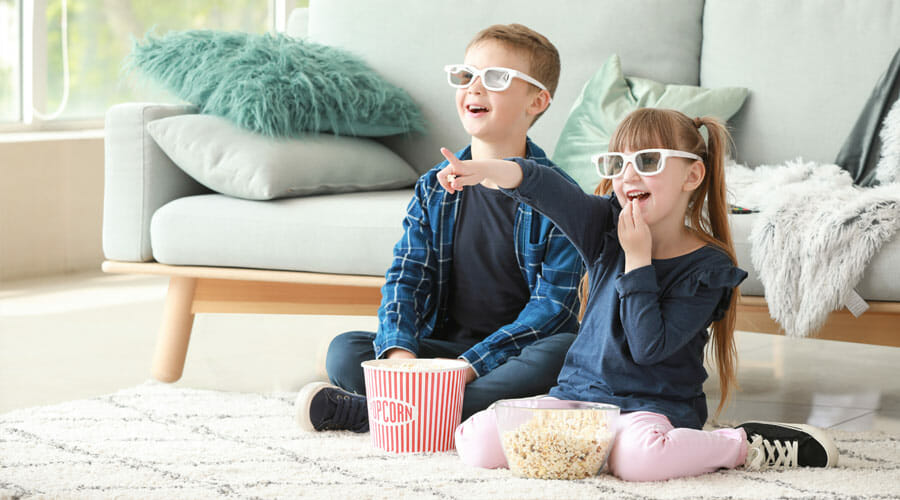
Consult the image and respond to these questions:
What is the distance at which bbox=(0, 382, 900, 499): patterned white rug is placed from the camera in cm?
129

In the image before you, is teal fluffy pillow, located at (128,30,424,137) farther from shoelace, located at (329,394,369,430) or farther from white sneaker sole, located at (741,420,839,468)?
white sneaker sole, located at (741,420,839,468)

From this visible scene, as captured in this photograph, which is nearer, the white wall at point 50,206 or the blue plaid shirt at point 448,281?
the blue plaid shirt at point 448,281

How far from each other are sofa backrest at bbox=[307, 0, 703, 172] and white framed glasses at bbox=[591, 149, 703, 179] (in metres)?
0.89

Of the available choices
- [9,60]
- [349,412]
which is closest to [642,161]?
[349,412]

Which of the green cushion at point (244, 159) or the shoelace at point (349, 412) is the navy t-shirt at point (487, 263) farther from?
the green cushion at point (244, 159)

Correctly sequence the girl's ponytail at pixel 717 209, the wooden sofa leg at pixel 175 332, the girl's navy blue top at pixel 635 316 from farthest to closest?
the wooden sofa leg at pixel 175 332
the girl's ponytail at pixel 717 209
the girl's navy blue top at pixel 635 316

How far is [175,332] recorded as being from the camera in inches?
80.4

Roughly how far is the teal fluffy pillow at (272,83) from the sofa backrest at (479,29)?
0.12 metres

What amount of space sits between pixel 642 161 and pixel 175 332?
104 cm

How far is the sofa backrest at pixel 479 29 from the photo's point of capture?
2.34 meters

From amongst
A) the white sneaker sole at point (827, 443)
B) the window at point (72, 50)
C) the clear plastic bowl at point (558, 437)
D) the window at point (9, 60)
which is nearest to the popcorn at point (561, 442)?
the clear plastic bowl at point (558, 437)

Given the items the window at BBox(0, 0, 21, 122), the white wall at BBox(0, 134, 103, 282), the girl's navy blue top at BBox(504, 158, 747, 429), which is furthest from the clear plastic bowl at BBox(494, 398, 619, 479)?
the window at BBox(0, 0, 21, 122)

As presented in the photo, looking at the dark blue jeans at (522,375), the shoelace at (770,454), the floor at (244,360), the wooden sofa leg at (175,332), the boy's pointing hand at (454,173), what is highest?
the boy's pointing hand at (454,173)

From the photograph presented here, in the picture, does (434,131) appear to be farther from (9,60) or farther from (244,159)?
(9,60)
